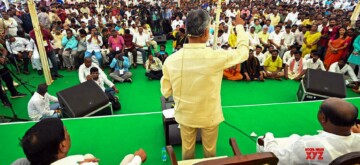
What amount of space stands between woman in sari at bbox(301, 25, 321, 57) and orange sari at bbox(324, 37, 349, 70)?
0.63m

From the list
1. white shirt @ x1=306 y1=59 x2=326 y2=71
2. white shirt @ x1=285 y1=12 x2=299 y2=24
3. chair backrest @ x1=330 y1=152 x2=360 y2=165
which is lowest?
white shirt @ x1=306 y1=59 x2=326 y2=71

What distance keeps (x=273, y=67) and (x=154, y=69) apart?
Result: 127 inches

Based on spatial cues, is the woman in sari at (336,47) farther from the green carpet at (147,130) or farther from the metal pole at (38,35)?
the metal pole at (38,35)

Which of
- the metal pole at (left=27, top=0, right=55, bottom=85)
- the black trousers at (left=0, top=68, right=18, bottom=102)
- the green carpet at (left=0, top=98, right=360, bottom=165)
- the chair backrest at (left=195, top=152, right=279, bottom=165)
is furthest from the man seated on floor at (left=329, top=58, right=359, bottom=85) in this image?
the black trousers at (left=0, top=68, right=18, bottom=102)

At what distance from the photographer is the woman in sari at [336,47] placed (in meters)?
6.61

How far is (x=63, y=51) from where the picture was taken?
705 cm

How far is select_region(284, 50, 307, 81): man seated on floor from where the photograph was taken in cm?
648

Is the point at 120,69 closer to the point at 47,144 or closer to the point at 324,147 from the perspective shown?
the point at 47,144

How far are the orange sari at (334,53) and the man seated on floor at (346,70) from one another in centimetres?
34

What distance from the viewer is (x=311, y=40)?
7.59 m

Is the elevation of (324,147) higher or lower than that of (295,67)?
higher

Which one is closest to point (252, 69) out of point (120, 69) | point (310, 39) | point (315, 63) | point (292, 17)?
point (315, 63)

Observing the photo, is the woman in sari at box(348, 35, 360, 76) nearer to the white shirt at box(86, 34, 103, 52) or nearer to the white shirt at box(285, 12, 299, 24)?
the white shirt at box(285, 12, 299, 24)

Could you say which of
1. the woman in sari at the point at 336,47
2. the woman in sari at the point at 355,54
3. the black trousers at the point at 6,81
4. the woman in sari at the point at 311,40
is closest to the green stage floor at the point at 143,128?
the black trousers at the point at 6,81
